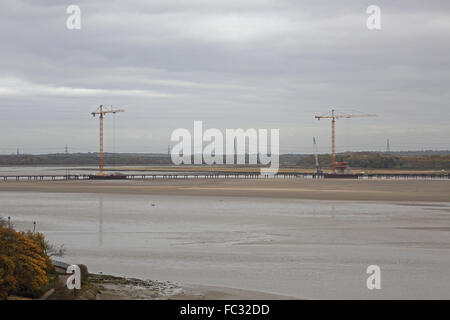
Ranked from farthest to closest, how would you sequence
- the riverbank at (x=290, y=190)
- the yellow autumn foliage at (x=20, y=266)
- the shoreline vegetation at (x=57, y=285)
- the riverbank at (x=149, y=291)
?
the riverbank at (x=290, y=190)
the riverbank at (x=149, y=291)
the shoreline vegetation at (x=57, y=285)
the yellow autumn foliage at (x=20, y=266)

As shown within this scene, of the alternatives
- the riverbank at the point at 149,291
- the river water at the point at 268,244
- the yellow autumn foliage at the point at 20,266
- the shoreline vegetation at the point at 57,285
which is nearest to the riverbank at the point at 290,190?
the river water at the point at 268,244

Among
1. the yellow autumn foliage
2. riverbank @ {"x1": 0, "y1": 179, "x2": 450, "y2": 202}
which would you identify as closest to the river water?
the yellow autumn foliage

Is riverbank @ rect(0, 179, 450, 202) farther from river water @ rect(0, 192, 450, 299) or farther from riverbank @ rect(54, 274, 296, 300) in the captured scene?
riverbank @ rect(54, 274, 296, 300)

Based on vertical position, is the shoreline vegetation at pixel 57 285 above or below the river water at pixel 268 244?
above

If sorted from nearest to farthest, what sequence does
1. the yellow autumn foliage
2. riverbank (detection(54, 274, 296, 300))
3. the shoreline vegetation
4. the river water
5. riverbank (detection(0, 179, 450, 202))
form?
the yellow autumn foliage
the shoreline vegetation
riverbank (detection(54, 274, 296, 300))
the river water
riverbank (detection(0, 179, 450, 202))

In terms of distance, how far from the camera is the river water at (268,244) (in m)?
16.5

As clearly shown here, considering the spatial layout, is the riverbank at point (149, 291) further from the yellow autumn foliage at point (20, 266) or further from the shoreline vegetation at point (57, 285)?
the yellow autumn foliage at point (20, 266)

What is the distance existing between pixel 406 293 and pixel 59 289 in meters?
8.98

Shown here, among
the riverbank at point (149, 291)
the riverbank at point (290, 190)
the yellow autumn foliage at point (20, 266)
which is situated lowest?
the riverbank at point (290, 190)

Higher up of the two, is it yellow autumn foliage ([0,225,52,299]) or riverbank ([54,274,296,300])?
yellow autumn foliage ([0,225,52,299])

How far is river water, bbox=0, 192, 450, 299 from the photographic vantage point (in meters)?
16.5
